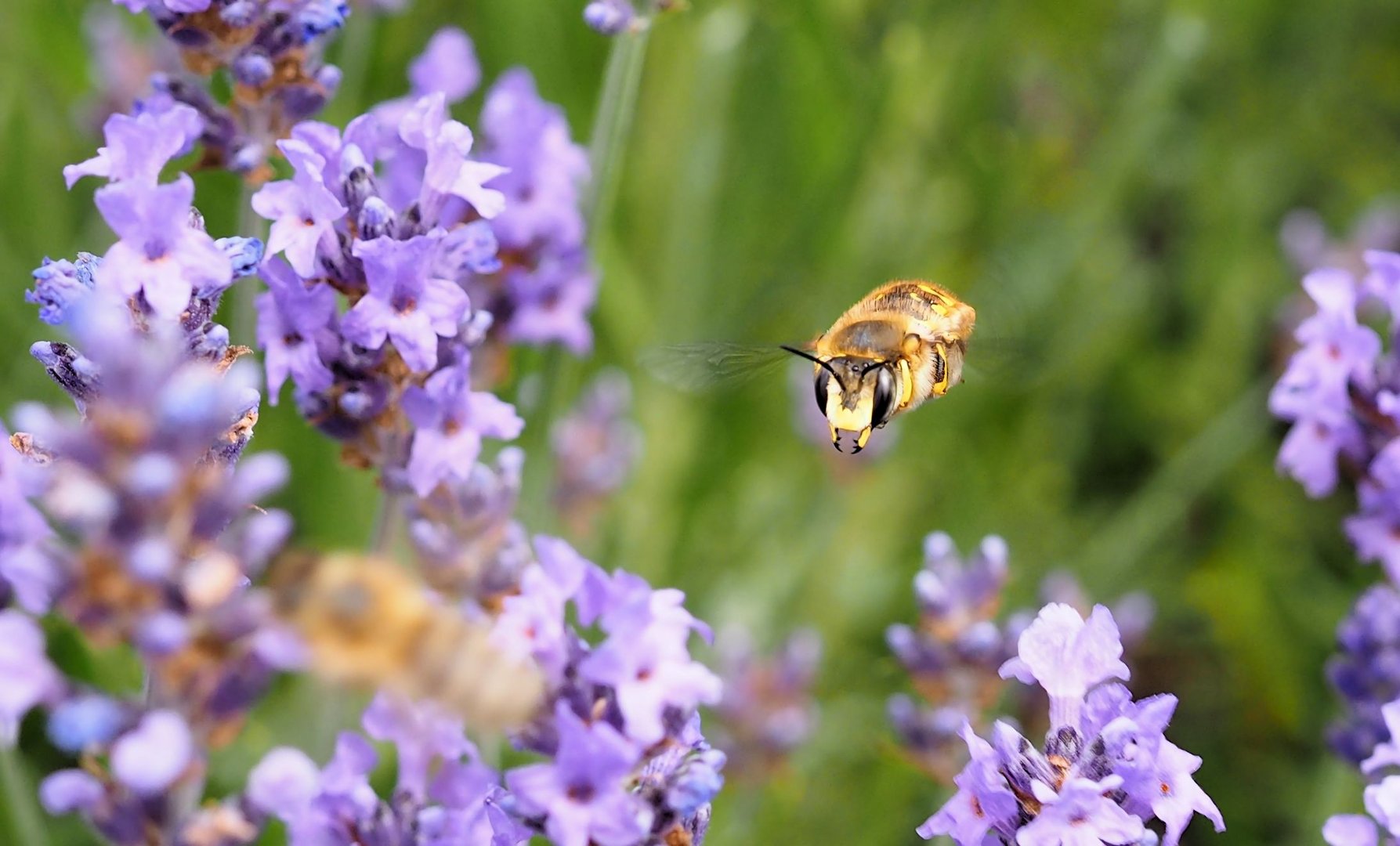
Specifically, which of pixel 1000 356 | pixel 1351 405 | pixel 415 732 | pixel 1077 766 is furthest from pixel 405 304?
pixel 1351 405

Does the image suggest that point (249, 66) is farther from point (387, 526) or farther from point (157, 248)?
point (387, 526)

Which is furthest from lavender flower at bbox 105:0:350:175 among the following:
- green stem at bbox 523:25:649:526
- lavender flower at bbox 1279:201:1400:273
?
lavender flower at bbox 1279:201:1400:273

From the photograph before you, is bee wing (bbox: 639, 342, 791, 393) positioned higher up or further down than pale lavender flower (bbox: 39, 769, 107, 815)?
higher up

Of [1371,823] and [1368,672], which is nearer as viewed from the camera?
[1371,823]

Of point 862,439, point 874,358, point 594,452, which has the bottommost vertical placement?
point 862,439

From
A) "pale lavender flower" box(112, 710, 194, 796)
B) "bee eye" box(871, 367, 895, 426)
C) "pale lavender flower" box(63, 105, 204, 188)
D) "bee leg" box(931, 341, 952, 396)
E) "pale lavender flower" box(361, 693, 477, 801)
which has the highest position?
"bee leg" box(931, 341, 952, 396)

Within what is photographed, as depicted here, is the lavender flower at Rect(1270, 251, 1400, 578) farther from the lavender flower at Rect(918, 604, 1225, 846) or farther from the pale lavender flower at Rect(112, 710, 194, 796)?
the pale lavender flower at Rect(112, 710, 194, 796)

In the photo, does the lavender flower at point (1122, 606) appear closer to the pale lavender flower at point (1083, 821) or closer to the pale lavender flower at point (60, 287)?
the pale lavender flower at point (1083, 821)
